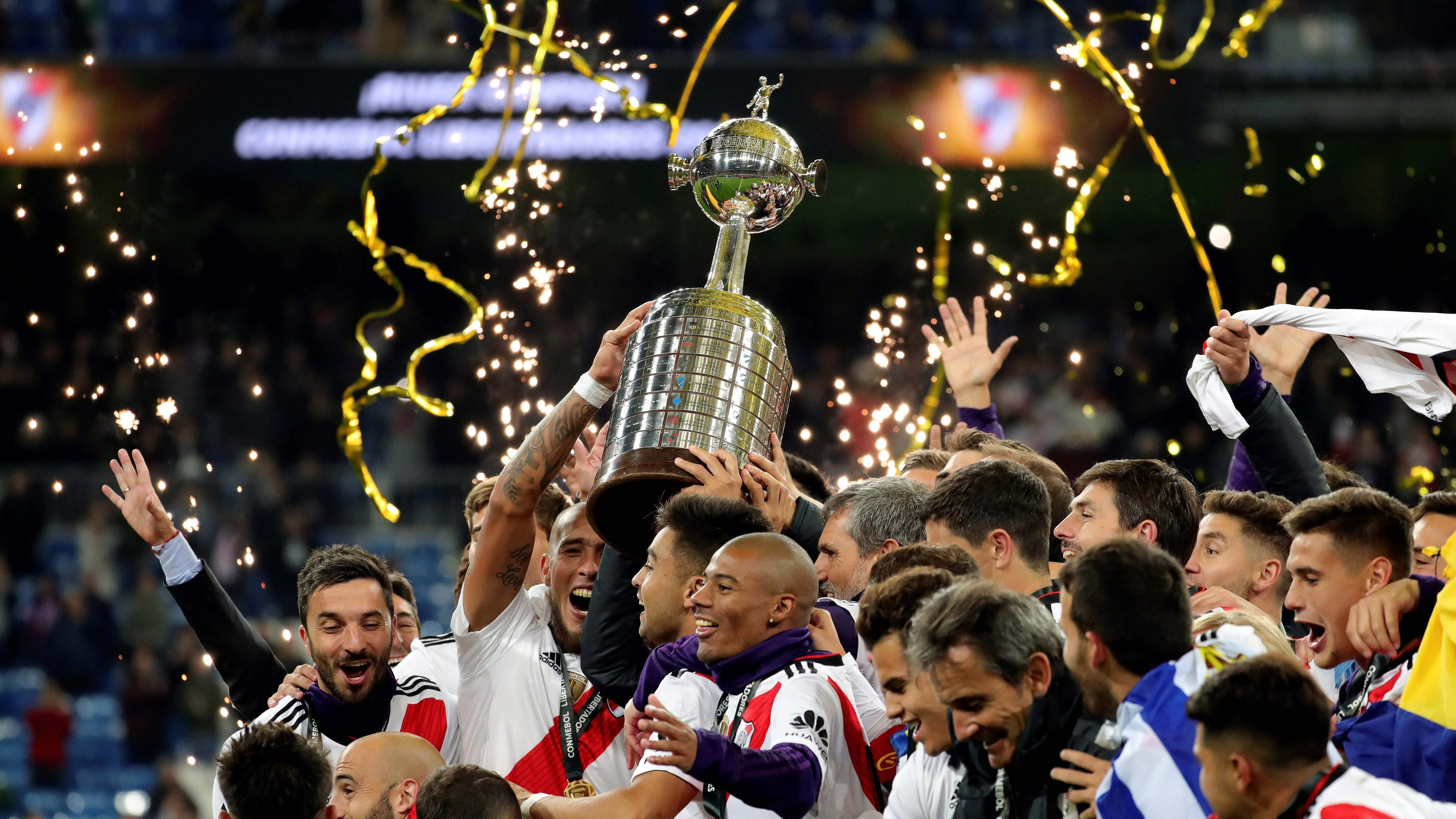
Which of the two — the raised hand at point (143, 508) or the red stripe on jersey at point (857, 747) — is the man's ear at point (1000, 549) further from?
the raised hand at point (143, 508)

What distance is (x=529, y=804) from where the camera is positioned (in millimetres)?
3105

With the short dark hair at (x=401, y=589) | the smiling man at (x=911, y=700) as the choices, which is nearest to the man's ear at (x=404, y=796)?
the smiling man at (x=911, y=700)

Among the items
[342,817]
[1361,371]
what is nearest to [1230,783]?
[1361,371]

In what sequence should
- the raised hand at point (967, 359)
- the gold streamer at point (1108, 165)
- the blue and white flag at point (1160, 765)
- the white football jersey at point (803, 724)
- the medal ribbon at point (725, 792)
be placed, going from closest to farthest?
the blue and white flag at point (1160, 765)
the white football jersey at point (803, 724)
the medal ribbon at point (725, 792)
the raised hand at point (967, 359)
the gold streamer at point (1108, 165)

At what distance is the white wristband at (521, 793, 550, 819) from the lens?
121 inches

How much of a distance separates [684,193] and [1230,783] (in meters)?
9.63

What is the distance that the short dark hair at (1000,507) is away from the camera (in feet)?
11.1

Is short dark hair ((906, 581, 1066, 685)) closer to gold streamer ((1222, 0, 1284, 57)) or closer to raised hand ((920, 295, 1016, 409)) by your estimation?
raised hand ((920, 295, 1016, 409))

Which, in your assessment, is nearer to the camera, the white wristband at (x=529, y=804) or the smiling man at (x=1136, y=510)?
the white wristband at (x=529, y=804)

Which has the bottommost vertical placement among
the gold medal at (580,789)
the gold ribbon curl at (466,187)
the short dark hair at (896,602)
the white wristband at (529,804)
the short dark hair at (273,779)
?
the white wristband at (529,804)

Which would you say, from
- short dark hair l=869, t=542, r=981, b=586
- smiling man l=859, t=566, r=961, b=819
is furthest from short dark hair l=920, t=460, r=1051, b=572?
smiling man l=859, t=566, r=961, b=819

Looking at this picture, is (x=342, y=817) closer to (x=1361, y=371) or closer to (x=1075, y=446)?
(x=1361, y=371)

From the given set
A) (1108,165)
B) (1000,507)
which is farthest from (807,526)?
(1108,165)

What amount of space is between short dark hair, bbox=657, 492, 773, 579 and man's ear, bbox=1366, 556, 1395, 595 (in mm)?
1244
